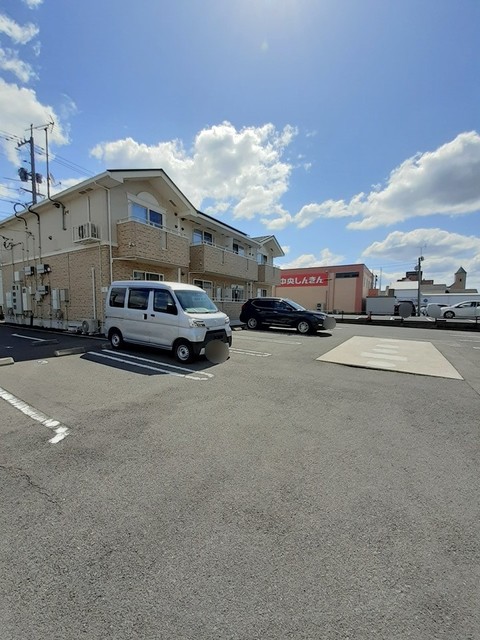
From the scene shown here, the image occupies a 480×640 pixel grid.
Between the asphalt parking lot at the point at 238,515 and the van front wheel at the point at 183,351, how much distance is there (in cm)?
200

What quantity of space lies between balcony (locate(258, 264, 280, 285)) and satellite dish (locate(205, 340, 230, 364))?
48.9 ft

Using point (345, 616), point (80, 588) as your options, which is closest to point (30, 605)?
point (80, 588)

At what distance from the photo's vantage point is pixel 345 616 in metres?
1.49

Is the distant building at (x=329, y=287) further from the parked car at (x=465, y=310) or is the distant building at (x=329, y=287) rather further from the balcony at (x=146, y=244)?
the balcony at (x=146, y=244)

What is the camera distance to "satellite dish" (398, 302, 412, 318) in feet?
99.5

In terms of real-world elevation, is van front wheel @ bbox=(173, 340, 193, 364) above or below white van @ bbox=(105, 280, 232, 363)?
below

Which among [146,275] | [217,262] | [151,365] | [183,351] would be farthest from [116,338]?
[217,262]

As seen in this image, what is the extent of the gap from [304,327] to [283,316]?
1178mm

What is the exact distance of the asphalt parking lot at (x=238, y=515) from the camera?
1503 millimetres

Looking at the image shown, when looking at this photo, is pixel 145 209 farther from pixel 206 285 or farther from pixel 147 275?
pixel 206 285

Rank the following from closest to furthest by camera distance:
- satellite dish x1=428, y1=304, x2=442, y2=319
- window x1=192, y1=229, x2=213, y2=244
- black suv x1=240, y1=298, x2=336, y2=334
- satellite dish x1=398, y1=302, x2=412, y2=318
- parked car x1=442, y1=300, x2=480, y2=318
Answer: black suv x1=240, y1=298, x2=336, y2=334 → window x1=192, y1=229, x2=213, y2=244 → parked car x1=442, y1=300, x2=480, y2=318 → satellite dish x1=428, y1=304, x2=442, y2=319 → satellite dish x1=398, y1=302, x2=412, y2=318

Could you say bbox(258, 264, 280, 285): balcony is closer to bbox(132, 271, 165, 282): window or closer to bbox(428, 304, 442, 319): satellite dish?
bbox(132, 271, 165, 282): window

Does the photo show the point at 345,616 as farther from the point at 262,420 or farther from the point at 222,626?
the point at 262,420

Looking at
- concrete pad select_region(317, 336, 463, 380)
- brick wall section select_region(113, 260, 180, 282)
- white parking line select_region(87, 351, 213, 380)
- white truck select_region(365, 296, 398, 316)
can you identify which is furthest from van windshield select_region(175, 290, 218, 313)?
white truck select_region(365, 296, 398, 316)
